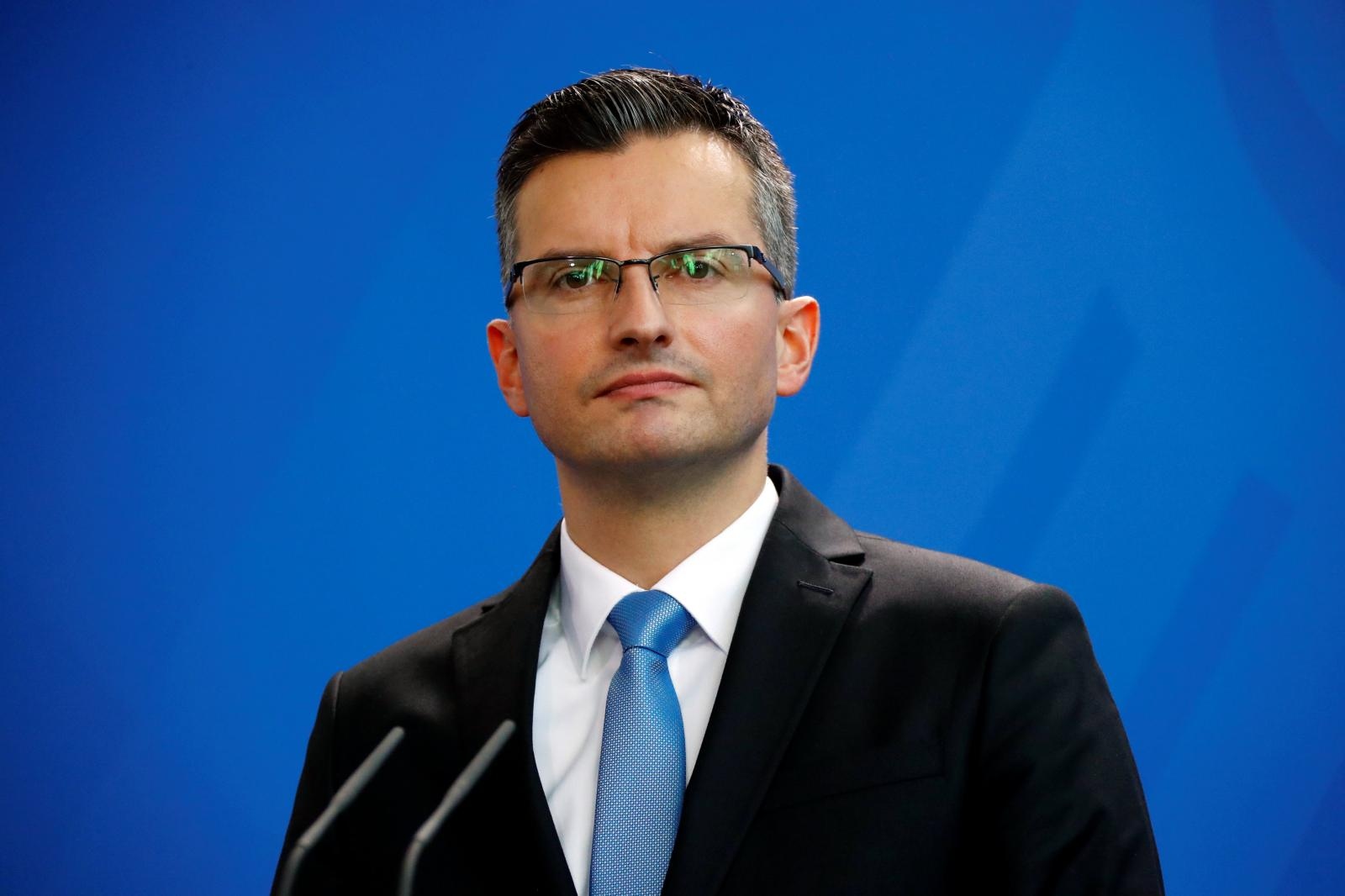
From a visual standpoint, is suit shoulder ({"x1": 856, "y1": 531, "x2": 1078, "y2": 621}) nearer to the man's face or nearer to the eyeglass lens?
the man's face

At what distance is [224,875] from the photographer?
2.63 m

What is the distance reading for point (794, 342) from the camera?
1940 mm

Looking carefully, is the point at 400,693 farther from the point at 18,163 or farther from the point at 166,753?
the point at 18,163

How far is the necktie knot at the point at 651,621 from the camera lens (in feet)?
5.63

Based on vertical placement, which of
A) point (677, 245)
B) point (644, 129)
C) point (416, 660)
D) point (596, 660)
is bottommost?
point (416, 660)

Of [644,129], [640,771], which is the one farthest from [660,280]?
[640,771]

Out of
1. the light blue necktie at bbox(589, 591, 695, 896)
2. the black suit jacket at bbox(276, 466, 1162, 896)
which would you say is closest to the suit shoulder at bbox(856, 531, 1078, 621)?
the black suit jacket at bbox(276, 466, 1162, 896)

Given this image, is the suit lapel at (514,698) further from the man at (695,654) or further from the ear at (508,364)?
the ear at (508,364)

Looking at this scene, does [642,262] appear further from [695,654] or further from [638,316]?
[695,654]

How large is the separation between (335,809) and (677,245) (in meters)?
0.81

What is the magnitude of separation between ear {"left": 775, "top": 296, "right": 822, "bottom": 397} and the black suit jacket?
189 mm

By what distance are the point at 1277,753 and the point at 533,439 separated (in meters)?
1.42

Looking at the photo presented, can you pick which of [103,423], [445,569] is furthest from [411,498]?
[103,423]

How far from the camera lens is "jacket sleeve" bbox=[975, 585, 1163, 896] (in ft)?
4.89
